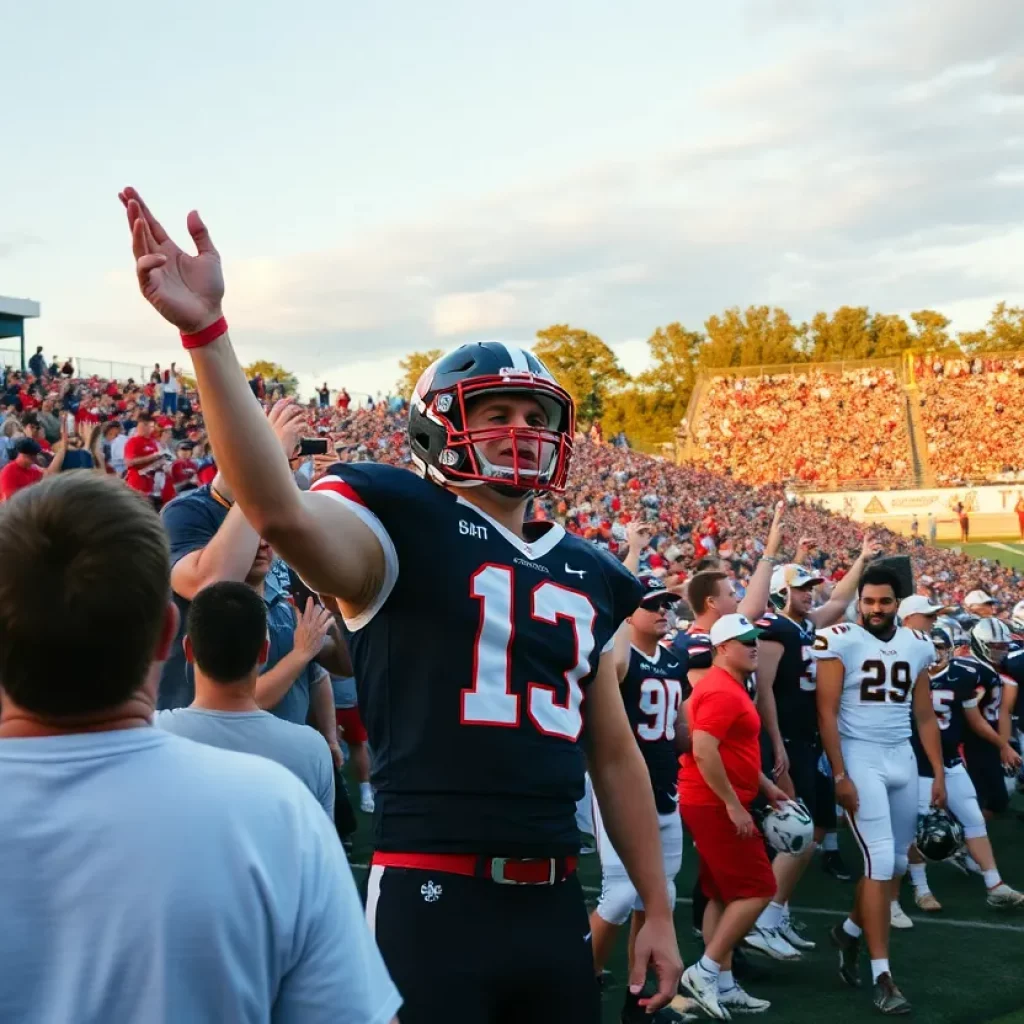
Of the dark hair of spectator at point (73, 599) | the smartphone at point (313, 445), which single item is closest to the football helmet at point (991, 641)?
the smartphone at point (313, 445)

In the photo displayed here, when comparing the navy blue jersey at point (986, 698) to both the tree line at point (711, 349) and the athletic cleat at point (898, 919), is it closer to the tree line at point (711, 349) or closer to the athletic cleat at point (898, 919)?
the athletic cleat at point (898, 919)

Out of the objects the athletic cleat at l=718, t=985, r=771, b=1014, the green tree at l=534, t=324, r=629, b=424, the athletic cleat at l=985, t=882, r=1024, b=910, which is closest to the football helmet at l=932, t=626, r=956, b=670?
the athletic cleat at l=985, t=882, r=1024, b=910

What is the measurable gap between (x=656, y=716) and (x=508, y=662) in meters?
3.66

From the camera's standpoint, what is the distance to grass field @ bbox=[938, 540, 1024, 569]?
37844mm

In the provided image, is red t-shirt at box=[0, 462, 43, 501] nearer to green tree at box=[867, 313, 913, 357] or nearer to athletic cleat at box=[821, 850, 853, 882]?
athletic cleat at box=[821, 850, 853, 882]

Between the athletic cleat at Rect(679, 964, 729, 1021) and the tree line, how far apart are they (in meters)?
63.8

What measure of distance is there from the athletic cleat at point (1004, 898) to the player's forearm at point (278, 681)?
542cm

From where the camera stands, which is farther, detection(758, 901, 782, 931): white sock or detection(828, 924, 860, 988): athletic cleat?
detection(758, 901, 782, 931): white sock

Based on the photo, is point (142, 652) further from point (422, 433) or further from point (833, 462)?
point (833, 462)

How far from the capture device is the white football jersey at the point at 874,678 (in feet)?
20.9

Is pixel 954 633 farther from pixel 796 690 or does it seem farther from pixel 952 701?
pixel 796 690

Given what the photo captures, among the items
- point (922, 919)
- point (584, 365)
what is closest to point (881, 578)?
point (922, 919)

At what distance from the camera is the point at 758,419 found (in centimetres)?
6056

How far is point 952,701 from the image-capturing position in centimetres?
854
